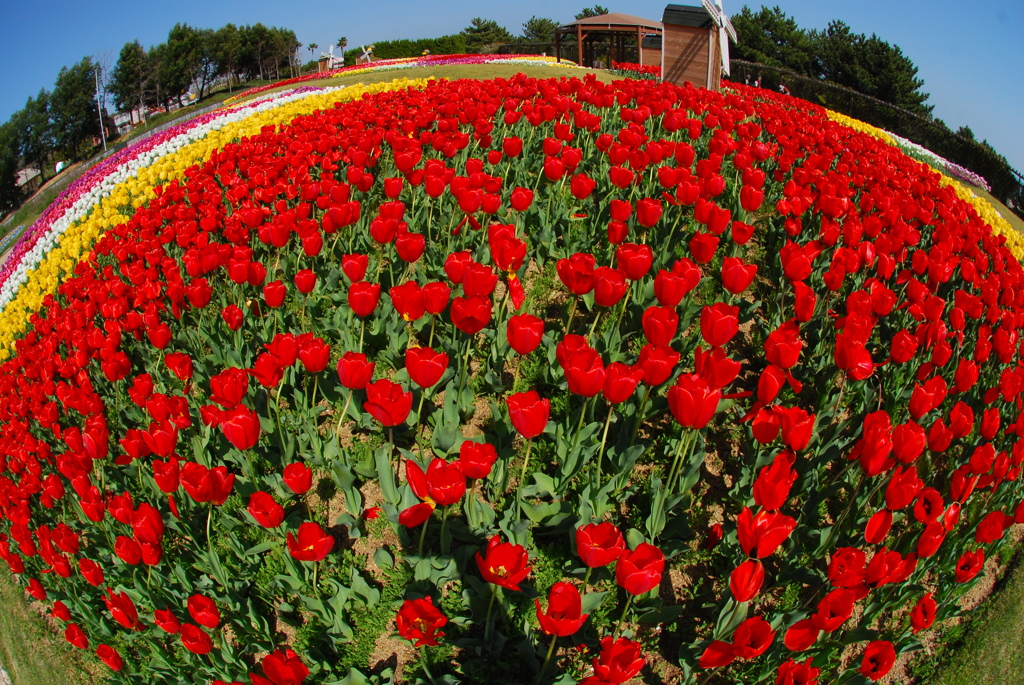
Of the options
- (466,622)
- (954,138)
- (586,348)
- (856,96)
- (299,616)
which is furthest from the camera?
(856,96)

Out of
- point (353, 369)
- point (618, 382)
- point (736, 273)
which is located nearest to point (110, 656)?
point (353, 369)

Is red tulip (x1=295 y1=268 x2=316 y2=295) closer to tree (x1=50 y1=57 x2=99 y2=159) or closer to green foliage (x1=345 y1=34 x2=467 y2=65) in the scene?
green foliage (x1=345 y1=34 x2=467 y2=65)

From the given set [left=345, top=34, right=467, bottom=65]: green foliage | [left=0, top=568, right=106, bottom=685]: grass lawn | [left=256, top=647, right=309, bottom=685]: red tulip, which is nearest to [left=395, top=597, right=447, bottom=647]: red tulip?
[left=256, top=647, right=309, bottom=685]: red tulip

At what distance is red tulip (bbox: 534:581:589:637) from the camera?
216 cm

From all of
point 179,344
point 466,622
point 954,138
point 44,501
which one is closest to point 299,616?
point 466,622

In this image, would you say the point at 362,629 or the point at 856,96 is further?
the point at 856,96

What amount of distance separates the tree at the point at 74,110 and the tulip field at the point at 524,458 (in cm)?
7535

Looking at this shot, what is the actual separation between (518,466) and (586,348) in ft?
3.97

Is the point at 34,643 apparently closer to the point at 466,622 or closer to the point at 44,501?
the point at 44,501

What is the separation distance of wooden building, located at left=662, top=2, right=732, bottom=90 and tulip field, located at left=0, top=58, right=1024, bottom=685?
13.5m

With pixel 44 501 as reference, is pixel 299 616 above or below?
below

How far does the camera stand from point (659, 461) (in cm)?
388

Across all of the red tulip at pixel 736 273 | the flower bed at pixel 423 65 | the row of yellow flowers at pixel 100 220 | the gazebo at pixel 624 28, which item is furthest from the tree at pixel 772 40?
the red tulip at pixel 736 273

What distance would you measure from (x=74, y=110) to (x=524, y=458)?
264 ft
